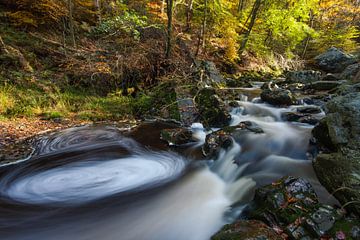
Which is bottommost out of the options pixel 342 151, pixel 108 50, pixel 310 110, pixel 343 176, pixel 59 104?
pixel 343 176

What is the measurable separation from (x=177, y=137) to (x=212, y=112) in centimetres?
154

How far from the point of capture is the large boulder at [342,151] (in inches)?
121

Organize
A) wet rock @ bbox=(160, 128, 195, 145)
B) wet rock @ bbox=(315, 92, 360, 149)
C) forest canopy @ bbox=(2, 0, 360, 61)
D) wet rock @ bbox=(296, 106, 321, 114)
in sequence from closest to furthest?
wet rock @ bbox=(315, 92, 360, 149)
wet rock @ bbox=(160, 128, 195, 145)
wet rock @ bbox=(296, 106, 321, 114)
forest canopy @ bbox=(2, 0, 360, 61)

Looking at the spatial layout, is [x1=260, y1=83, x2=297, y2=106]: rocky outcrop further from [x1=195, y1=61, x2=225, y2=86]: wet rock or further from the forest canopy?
the forest canopy

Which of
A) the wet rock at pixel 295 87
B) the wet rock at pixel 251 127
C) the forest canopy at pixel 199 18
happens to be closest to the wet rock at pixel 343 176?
the wet rock at pixel 251 127

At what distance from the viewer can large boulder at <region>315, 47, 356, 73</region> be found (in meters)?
15.0

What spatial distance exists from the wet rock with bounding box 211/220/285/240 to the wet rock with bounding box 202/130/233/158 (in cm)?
239

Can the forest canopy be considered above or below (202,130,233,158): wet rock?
above

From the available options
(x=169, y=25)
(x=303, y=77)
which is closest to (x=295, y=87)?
(x=303, y=77)

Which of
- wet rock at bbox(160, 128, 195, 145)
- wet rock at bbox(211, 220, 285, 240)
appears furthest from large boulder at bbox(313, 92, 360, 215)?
wet rock at bbox(160, 128, 195, 145)

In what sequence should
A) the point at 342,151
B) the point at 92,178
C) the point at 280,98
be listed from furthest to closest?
the point at 280,98 → the point at 92,178 → the point at 342,151

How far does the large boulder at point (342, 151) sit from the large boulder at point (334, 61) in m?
12.5

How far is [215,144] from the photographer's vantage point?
208 inches

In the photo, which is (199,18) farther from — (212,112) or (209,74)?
(212,112)
